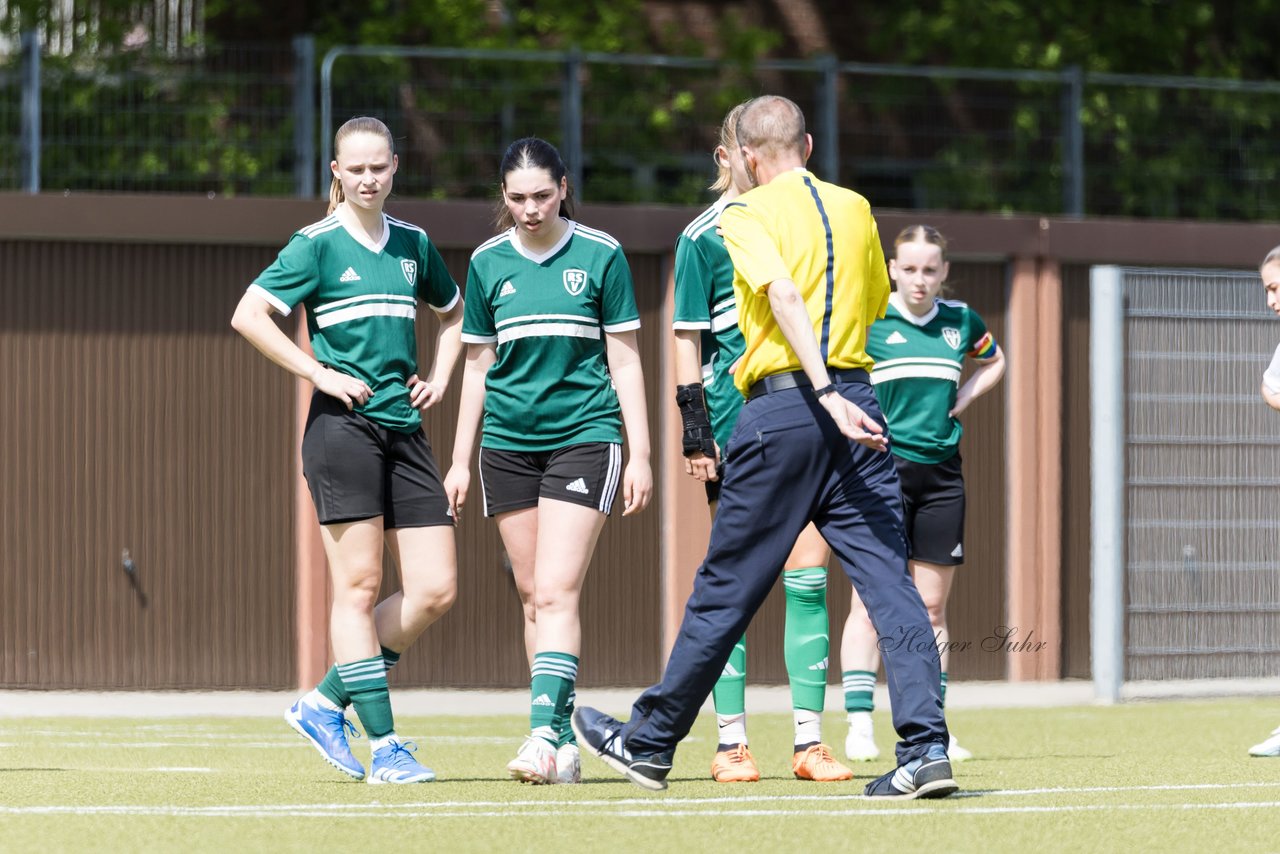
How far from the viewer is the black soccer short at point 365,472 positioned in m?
6.66

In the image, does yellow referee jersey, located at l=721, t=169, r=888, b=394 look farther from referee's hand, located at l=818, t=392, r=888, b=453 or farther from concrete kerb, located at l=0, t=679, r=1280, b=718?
concrete kerb, located at l=0, t=679, r=1280, b=718

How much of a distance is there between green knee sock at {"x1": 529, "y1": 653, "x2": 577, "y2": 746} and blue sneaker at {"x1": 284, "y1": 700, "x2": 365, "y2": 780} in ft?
2.01

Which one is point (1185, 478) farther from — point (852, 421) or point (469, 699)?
point (852, 421)

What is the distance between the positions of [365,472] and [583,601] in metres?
6.35

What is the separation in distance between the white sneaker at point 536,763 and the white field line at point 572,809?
49 centimetres

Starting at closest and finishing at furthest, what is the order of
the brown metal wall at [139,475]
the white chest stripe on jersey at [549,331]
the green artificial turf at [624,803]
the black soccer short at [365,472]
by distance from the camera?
the green artificial turf at [624,803], the black soccer short at [365,472], the white chest stripe on jersey at [549,331], the brown metal wall at [139,475]

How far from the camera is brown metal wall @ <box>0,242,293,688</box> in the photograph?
1247 centimetres

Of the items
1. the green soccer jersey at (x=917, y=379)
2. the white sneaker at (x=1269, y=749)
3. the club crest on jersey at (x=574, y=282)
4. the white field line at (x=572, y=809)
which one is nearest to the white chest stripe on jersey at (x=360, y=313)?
the club crest on jersey at (x=574, y=282)

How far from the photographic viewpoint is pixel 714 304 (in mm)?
7047

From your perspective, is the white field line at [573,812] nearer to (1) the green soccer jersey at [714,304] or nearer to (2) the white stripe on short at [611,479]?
(2) the white stripe on short at [611,479]

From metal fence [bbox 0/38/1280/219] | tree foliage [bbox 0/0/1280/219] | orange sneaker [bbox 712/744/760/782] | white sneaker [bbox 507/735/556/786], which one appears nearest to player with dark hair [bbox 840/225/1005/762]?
orange sneaker [bbox 712/744/760/782]

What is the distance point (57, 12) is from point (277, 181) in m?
4.34

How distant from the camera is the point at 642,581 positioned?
13.0 metres

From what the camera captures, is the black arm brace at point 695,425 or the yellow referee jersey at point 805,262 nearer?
the yellow referee jersey at point 805,262
